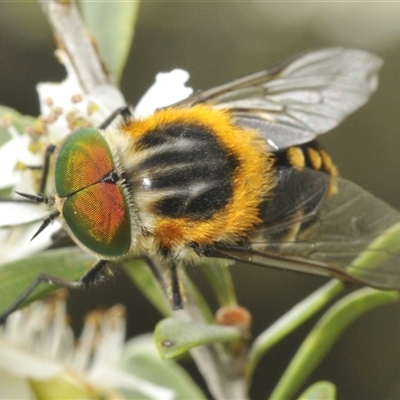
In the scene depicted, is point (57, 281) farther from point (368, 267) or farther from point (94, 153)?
point (368, 267)

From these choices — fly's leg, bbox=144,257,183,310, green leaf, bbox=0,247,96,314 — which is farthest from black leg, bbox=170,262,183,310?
green leaf, bbox=0,247,96,314

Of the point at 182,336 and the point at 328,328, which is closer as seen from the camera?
the point at 182,336

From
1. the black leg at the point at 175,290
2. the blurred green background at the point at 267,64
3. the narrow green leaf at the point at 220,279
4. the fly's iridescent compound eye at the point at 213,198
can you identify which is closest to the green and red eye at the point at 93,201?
the fly's iridescent compound eye at the point at 213,198

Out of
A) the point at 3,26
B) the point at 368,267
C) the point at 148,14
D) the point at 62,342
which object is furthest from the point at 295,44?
the point at 368,267

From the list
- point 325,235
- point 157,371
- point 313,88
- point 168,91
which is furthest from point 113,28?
point 157,371

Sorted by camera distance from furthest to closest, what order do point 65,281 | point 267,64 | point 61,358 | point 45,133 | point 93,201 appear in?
point 267,64, point 61,358, point 45,133, point 65,281, point 93,201

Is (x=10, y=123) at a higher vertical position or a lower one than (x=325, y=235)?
higher

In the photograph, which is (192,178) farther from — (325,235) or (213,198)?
(325,235)

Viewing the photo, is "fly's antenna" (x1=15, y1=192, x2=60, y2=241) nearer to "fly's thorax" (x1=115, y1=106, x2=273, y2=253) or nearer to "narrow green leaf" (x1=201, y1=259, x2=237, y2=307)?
"fly's thorax" (x1=115, y1=106, x2=273, y2=253)
